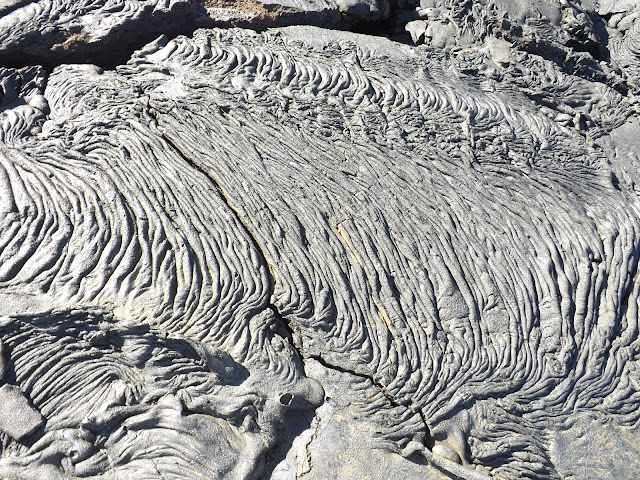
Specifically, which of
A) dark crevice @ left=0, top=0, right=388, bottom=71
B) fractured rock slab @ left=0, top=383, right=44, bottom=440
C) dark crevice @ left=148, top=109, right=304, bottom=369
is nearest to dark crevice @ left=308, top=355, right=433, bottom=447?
dark crevice @ left=148, top=109, right=304, bottom=369

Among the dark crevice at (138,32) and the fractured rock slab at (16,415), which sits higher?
Answer: the dark crevice at (138,32)

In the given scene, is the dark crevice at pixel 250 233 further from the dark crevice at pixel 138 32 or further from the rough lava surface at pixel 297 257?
the dark crevice at pixel 138 32

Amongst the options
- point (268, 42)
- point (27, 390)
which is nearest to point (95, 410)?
point (27, 390)

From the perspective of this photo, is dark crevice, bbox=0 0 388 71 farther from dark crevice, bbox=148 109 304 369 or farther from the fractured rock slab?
the fractured rock slab

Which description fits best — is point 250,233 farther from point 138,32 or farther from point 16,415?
point 138,32

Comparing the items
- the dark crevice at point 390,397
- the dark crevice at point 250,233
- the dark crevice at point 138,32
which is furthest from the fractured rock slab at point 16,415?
the dark crevice at point 138,32

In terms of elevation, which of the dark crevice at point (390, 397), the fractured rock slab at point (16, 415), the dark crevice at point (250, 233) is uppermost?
the dark crevice at point (250, 233)

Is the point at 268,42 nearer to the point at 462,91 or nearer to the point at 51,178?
the point at 462,91

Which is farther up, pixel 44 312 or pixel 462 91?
pixel 462 91
